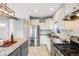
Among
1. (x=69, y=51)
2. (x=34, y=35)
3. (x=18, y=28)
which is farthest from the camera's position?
(x=34, y=35)

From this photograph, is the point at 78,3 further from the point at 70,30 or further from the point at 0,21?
the point at 0,21

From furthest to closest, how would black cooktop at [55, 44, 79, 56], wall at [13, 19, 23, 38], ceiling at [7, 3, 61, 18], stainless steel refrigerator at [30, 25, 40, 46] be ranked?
stainless steel refrigerator at [30, 25, 40, 46], wall at [13, 19, 23, 38], ceiling at [7, 3, 61, 18], black cooktop at [55, 44, 79, 56]

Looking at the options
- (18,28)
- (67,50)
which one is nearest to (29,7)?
(18,28)

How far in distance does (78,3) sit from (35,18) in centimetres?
790

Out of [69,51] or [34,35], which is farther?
[34,35]

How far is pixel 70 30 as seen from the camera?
3.97 m

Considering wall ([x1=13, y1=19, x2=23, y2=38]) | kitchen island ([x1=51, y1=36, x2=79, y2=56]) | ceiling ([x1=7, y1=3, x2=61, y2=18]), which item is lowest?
kitchen island ([x1=51, y1=36, x2=79, y2=56])

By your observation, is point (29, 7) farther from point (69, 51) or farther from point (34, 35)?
point (69, 51)

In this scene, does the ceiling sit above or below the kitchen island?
above

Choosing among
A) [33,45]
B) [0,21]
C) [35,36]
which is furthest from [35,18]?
[0,21]

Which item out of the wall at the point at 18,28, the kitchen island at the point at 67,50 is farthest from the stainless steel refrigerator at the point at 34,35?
the kitchen island at the point at 67,50

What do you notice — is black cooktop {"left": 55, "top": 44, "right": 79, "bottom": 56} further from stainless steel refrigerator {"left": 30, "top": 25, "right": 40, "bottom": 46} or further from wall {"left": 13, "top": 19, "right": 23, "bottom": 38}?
stainless steel refrigerator {"left": 30, "top": 25, "right": 40, "bottom": 46}

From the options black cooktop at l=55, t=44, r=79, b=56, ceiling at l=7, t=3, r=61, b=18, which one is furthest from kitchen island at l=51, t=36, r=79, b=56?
ceiling at l=7, t=3, r=61, b=18

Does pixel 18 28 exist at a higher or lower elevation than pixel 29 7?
lower
